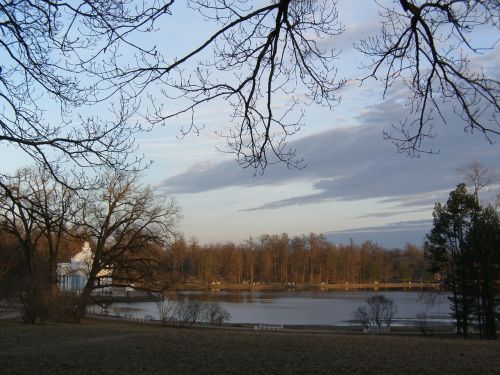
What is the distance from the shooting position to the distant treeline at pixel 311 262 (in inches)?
5713

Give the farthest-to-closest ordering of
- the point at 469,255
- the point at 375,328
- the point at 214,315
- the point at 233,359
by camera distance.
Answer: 1. the point at 375,328
2. the point at 214,315
3. the point at 469,255
4. the point at 233,359

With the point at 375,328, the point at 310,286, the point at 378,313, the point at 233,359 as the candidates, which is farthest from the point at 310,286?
the point at 233,359

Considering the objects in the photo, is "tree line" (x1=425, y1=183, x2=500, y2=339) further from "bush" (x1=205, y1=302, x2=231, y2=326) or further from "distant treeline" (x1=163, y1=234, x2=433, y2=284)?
"distant treeline" (x1=163, y1=234, x2=433, y2=284)

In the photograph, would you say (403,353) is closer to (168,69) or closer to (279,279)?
(168,69)

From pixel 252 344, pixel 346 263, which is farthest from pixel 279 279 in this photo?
pixel 252 344

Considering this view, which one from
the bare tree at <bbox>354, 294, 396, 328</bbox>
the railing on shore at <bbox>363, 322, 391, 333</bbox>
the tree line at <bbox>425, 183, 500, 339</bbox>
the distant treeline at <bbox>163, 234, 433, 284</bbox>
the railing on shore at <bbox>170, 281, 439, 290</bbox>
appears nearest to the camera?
the tree line at <bbox>425, 183, 500, 339</bbox>

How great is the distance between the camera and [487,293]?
37.0m

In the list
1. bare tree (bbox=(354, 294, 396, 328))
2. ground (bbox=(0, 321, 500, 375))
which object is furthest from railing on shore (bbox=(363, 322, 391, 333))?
ground (bbox=(0, 321, 500, 375))

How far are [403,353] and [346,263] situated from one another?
5690 inches

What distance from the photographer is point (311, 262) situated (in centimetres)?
15712

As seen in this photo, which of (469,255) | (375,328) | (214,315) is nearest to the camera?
(469,255)

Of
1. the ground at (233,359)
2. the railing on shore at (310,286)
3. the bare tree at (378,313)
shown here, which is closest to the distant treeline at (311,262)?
the railing on shore at (310,286)

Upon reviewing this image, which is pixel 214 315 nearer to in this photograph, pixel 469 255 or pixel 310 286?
pixel 469 255

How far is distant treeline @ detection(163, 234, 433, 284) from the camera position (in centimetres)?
14510
